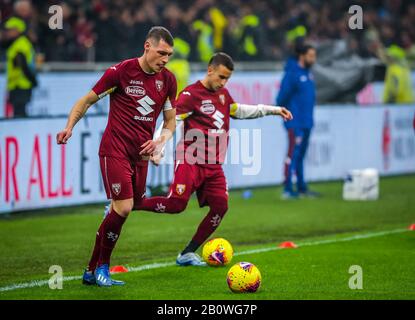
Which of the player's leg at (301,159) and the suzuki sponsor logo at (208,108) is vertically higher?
the suzuki sponsor logo at (208,108)

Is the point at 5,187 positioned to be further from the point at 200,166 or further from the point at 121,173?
the point at 121,173

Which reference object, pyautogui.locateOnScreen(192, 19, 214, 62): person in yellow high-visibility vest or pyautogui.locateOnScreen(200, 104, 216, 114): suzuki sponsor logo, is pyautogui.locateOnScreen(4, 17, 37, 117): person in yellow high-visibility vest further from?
pyautogui.locateOnScreen(200, 104, 216, 114): suzuki sponsor logo

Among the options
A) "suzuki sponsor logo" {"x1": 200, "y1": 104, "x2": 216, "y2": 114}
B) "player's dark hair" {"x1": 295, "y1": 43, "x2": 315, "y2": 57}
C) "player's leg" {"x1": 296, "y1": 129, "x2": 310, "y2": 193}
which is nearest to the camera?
"suzuki sponsor logo" {"x1": 200, "y1": 104, "x2": 216, "y2": 114}

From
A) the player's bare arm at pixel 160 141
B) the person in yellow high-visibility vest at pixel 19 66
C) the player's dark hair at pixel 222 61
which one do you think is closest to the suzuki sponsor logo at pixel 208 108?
the player's dark hair at pixel 222 61

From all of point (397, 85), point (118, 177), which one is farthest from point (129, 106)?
point (397, 85)

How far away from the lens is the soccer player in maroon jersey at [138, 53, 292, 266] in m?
11.1

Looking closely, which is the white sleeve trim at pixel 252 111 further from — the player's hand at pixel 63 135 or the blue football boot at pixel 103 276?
the player's hand at pixel 63 135


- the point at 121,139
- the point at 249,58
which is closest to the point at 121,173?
the point at 121,139

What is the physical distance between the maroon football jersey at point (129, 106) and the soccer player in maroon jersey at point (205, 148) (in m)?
1.40

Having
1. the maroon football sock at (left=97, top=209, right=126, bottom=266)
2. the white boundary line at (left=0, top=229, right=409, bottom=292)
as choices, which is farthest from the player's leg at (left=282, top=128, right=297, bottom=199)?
the maroon football sock at (left=97, top=209, right=126, bottom=266)

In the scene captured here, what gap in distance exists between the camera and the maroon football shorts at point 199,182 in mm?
11133

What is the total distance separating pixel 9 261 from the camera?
449 inches

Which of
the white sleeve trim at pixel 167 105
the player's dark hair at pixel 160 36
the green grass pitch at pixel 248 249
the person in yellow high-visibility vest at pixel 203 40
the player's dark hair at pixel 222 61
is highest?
the person in yellow high-visibility vest at pixel 203 40

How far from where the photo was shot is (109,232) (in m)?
9.59
